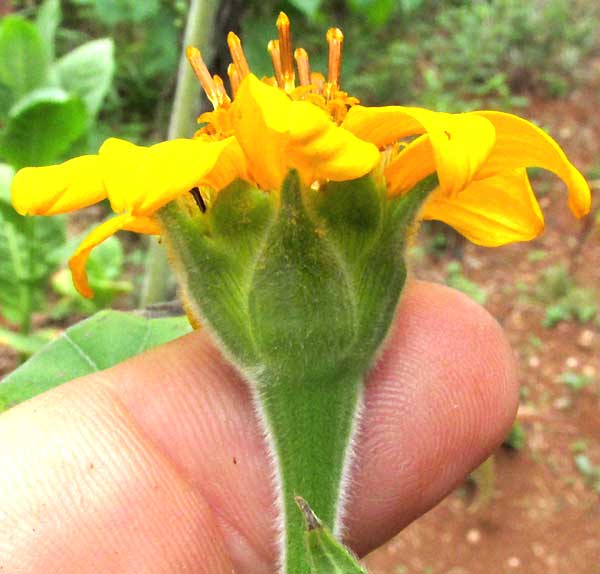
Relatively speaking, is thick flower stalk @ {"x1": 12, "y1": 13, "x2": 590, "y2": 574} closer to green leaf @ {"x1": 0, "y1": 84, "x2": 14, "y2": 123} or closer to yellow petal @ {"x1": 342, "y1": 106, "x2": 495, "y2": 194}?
yellow petal @ {"x1": 342, "y1": 106, "x2": 495, "y2": 194}

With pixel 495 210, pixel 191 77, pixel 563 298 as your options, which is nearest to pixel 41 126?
pixel 191 77

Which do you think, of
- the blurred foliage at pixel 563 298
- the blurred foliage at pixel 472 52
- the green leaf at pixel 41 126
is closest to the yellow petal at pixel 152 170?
the green leaf at pixel 41 126

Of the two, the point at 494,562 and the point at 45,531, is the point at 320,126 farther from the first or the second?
the point at 494,562

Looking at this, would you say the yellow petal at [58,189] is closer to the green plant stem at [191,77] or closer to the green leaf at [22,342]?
the green plant stem at [191,77]

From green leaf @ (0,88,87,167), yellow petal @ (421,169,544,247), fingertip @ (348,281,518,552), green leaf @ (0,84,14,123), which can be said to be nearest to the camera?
yellow petal @ (421,169,544,247)

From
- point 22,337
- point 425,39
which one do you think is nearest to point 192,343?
point 22,337

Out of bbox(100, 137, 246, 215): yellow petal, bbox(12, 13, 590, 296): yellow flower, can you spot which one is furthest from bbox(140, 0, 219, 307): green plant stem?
bbox(100, 137, 246, 215): yellow petal
